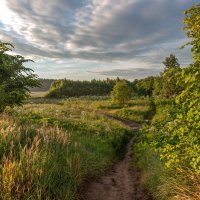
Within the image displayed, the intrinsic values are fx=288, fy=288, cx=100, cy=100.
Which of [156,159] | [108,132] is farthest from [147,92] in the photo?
[156,159]

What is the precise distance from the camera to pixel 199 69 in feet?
19.7

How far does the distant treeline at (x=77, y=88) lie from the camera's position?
81000 millimetres

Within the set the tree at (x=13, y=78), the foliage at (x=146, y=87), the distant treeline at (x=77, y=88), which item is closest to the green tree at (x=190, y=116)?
the tree at (x=13, y=78)

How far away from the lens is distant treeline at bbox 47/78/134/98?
81000 millimetres

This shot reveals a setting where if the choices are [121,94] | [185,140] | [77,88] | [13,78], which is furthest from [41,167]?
[77,88]

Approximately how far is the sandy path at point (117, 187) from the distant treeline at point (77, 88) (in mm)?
69509

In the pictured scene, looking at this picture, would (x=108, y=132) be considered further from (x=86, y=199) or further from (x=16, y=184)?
(x=16, y=184)

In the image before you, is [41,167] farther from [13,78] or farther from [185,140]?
[13,78]

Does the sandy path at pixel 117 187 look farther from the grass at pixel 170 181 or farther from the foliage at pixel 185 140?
the foliage at pixel 185 140

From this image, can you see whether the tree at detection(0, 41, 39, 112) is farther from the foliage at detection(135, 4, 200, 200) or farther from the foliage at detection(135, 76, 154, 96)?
the foliage at detection(135, 76, 154, 96)

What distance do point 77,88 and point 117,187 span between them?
248 ft

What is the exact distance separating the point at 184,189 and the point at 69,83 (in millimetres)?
80222

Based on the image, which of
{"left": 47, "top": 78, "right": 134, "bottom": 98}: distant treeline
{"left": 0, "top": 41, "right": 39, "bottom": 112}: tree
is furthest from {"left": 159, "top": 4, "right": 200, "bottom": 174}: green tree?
{"left": 47, "top": 78, "right": 134, "bottom": 98}: distant treeline

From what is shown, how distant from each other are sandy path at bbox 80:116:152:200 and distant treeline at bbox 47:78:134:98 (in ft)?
228
